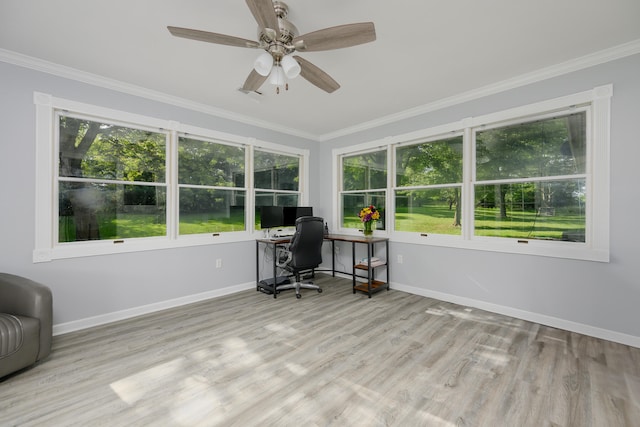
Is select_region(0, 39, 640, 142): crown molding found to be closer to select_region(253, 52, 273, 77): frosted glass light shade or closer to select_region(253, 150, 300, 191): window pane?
select_region(253, 150, 300, 191): window pane

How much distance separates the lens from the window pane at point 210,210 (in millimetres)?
3609

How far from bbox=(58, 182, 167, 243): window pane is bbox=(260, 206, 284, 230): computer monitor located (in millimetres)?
1321

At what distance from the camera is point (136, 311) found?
312cm

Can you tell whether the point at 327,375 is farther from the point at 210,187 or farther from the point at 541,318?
the point at 210,187

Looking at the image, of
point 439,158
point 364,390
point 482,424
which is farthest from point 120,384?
point 439,158

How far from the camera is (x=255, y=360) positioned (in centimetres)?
223

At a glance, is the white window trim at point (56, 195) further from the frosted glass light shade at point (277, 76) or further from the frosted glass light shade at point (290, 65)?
the frosted glass light shade at point (290, 65)

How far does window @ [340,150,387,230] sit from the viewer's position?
14.5 feet

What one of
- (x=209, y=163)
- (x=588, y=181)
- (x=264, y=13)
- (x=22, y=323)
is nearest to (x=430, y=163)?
(x=588, y=181)

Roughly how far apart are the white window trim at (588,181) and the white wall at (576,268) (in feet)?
0.18

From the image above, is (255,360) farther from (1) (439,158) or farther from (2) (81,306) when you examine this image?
(1) (439,158)

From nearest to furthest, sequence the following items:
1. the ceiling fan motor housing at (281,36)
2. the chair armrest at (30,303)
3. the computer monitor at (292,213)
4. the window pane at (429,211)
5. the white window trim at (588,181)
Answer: the ceiling fan motor housing at (281,36)
the chair armrest at (30,303)
the white window trim at (588,181)
the window pane at (429,211)
the computer monitor at (292,213)

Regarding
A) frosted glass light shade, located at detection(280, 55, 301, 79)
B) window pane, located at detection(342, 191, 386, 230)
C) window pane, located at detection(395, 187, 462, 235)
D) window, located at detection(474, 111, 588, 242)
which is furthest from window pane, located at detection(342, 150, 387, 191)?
frosted glass light shade, located at detection(280, 55, 301, 79)

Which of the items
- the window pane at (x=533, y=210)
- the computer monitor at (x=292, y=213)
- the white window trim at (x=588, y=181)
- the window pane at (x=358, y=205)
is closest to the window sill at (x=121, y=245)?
the computer monitor at (x=292, y=213)
